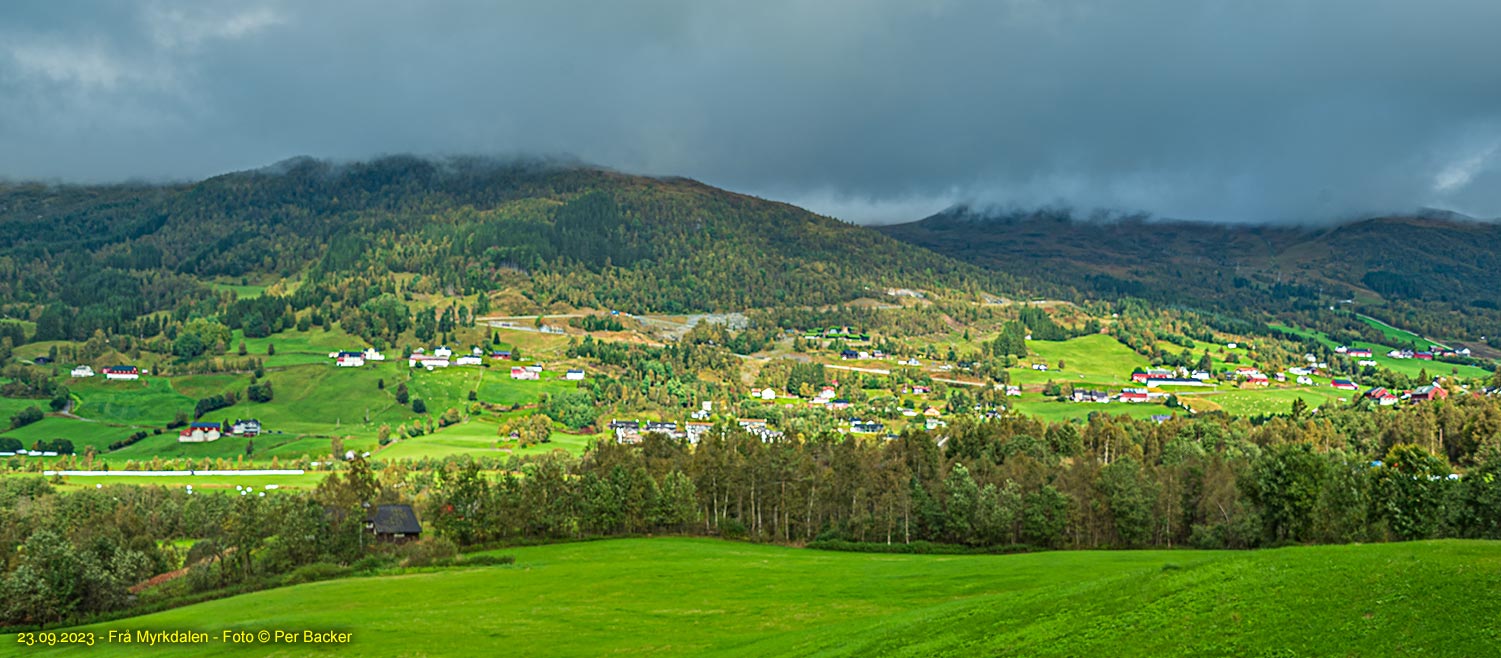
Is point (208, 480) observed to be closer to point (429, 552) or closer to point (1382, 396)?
point (429, 552)

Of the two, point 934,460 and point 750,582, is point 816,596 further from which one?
point 934,460

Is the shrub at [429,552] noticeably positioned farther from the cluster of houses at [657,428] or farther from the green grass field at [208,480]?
the cluster of houses at [657,428]

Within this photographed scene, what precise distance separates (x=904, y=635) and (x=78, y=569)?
6281cm

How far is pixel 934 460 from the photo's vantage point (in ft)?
347

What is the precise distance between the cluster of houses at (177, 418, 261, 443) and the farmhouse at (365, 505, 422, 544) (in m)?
111

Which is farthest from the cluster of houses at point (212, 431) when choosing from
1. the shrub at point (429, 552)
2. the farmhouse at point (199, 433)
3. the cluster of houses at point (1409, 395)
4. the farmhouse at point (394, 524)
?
the cluster of houses at point (1409, 395)

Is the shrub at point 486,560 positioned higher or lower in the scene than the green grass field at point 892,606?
lower

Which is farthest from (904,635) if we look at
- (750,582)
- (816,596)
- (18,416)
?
(18,416)

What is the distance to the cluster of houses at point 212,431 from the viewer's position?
189 meters

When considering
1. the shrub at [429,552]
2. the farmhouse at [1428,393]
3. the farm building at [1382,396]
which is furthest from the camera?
the farm building at [1382,396]

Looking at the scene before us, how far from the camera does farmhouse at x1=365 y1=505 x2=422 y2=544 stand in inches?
3807

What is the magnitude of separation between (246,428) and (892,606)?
187 metres

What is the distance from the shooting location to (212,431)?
19238cm

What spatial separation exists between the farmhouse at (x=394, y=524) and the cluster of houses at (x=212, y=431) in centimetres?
11054
